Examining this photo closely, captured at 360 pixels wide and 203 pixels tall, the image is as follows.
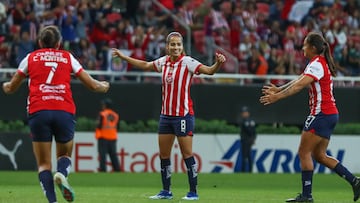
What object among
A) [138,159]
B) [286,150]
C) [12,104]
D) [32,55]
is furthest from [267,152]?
[32,55]

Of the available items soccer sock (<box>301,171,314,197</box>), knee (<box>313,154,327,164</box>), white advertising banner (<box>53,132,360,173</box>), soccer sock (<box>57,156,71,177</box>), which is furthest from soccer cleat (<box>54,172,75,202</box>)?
white advertising banner (<box>53,132,360,173</box>)

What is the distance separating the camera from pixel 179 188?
2042cm

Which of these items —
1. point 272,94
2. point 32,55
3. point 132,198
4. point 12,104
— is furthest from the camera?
point 12,104

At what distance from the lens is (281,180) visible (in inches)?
987

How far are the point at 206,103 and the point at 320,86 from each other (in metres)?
15.0

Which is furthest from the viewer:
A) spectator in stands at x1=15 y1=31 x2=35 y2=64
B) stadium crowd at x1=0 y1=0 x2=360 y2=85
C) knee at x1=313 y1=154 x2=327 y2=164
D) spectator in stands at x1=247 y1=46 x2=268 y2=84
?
spectator in stands at x1=247 y1=46 x2=268 y2=84

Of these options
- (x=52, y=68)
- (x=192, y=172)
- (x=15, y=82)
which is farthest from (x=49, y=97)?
(x=192, y=172)

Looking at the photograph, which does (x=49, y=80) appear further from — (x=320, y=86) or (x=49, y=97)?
(x=320, y=86)

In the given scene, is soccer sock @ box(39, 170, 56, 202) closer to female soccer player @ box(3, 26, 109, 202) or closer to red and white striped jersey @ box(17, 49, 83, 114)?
female soccer player @ box(3, 26, 109, 202)

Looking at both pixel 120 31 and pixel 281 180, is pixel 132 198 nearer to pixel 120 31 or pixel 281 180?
pixel 281 180

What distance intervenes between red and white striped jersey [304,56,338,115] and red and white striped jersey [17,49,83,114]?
3.88 meters

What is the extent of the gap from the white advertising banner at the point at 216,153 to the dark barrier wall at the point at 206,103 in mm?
626

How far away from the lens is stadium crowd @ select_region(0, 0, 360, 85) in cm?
2867

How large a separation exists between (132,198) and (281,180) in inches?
373
